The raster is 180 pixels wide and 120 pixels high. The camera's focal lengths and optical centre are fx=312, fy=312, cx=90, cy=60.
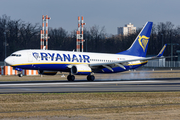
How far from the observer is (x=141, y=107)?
49.8 feet

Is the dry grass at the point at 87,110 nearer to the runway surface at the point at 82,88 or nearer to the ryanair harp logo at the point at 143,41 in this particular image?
the runway surface at the point at 82,88

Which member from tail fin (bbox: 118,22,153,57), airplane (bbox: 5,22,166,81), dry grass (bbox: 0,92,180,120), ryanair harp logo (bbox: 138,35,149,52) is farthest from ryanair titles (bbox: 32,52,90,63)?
dry grass (bbox: 0,92,180,120)

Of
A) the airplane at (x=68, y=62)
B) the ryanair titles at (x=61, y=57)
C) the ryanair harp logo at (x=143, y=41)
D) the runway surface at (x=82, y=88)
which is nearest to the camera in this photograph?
the runway surface at (x=82, y=88)

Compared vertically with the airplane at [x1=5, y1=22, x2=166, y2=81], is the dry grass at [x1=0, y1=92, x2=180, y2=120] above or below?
below

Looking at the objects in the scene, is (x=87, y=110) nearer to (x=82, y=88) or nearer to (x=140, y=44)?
(x=82, y=88)

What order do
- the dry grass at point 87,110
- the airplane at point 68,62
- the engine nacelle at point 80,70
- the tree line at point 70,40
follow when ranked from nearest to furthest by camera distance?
the dry grass at point 87,110 < the airplane at point 68,62 < the engine nacelle at point 80,70 < the tree line at point 70,40

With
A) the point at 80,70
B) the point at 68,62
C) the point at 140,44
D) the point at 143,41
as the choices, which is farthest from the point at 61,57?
the point at 143,41

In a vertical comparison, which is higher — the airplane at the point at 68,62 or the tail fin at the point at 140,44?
the tail fin at the point at 140,44

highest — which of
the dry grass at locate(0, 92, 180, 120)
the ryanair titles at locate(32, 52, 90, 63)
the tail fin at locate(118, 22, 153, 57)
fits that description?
the tail fin at locate(118, 22, 153, 57)

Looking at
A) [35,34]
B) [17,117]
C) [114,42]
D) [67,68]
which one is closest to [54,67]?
[67,68]

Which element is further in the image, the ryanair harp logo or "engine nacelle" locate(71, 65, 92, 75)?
the ryanair harp logo

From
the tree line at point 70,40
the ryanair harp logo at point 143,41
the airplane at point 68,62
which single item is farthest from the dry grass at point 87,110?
the tree line at point 70,40

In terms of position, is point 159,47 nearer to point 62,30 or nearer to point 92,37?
point 92,37

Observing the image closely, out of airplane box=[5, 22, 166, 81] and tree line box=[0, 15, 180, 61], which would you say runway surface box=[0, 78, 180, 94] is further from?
tree line box=[0, 15, 180, 61]
